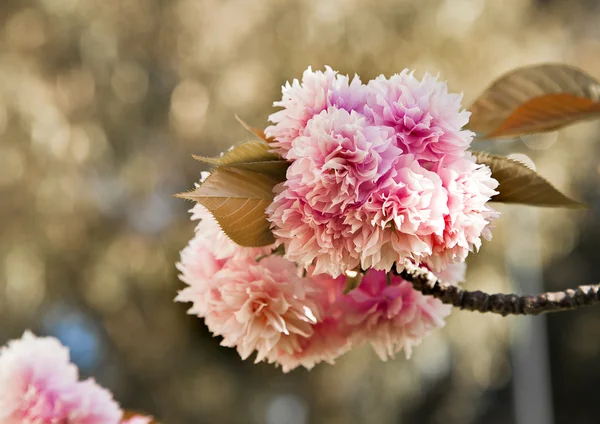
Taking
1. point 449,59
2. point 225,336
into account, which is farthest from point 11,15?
point 225,336

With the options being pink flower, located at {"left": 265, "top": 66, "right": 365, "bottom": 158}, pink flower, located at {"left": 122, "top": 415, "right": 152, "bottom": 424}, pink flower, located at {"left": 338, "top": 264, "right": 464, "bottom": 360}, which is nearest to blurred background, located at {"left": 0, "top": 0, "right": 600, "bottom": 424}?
pink flower, located at {"left": 122, "top": 415, "right": 152, "bottom": 424}

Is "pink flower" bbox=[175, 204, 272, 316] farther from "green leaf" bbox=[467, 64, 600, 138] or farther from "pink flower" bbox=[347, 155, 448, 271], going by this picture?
"green leaf" bbox=[467, 64, 600, 138]

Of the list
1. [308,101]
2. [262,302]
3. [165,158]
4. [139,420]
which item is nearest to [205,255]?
[262,302]

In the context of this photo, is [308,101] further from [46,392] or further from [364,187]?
[46,392]

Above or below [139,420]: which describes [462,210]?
above

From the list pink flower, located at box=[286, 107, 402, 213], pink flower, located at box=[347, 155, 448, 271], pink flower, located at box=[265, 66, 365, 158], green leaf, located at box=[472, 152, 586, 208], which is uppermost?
pink flower, located at box=[265, 66, 365, 158]

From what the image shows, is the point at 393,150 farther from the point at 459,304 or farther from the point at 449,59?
the point at 449,59
